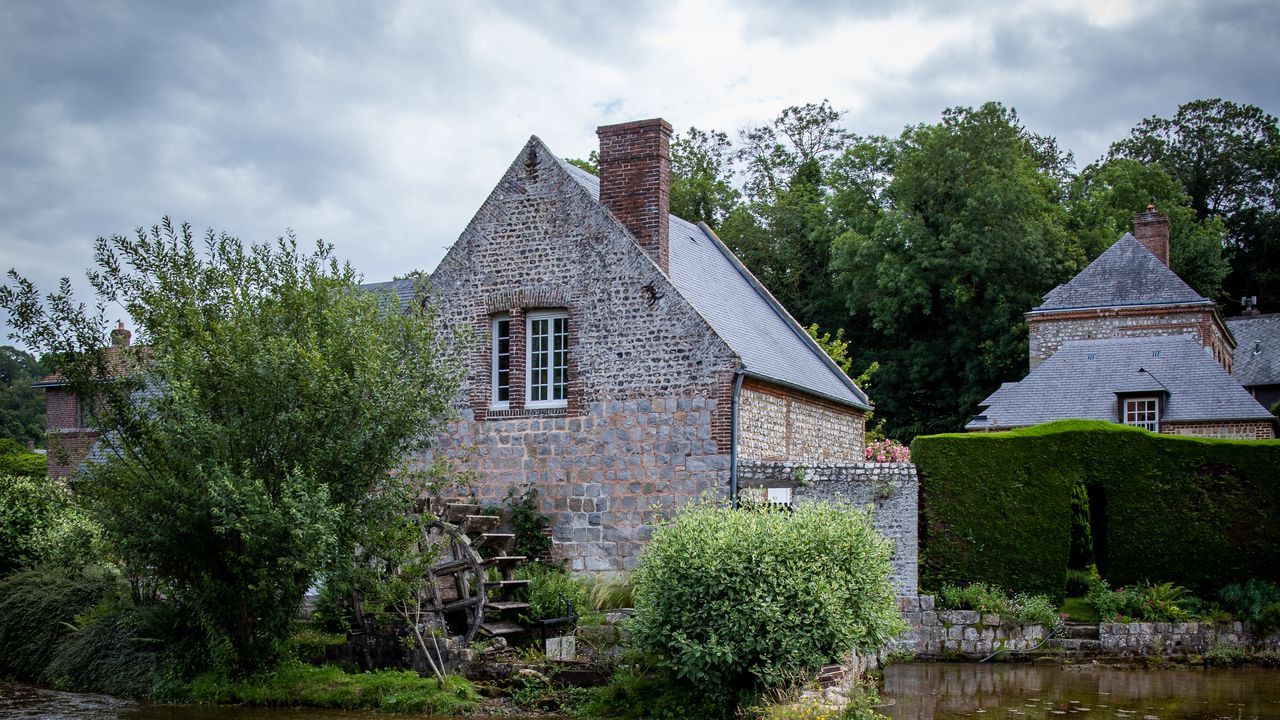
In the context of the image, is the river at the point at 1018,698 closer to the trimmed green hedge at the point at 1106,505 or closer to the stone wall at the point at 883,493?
the stone wall at the point at 883,493

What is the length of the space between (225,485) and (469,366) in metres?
6.67

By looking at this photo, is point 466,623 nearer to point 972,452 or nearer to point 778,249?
point 972,452

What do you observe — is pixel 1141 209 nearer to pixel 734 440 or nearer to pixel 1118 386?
pixel 1118 386

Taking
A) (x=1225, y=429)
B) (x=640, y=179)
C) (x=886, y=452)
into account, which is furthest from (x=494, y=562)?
(x=1225, y=429)

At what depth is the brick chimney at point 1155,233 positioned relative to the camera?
121 ft

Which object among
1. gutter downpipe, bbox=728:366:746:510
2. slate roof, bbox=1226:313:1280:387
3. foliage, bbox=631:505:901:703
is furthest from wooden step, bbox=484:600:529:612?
slate roof, bbox=1226:313:1280:387

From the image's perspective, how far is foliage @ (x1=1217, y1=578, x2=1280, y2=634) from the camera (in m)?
17.6

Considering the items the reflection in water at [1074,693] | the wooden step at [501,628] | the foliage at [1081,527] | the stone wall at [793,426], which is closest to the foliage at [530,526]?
the wooden step at [501,628]

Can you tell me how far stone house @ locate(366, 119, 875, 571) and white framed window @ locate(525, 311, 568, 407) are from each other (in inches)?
0.9

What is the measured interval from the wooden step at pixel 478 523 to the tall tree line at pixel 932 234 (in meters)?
22.9

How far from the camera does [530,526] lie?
17.6 meters

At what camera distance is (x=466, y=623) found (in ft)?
49.4

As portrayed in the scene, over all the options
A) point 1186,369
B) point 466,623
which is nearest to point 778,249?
point 1186,369

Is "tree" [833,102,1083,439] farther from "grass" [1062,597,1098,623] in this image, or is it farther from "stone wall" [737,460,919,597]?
"stone wall" [737,460,919,597]
